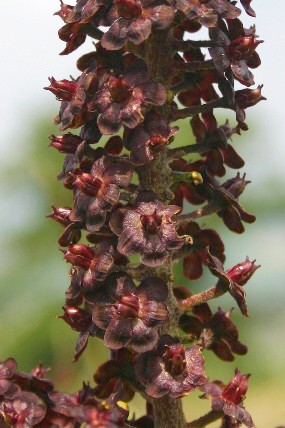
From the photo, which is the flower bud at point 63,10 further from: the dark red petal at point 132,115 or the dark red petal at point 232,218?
the dark red petal at point 232,218

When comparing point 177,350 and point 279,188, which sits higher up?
point 177,350

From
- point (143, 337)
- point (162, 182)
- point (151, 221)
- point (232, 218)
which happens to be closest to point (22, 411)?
point (143, 337)

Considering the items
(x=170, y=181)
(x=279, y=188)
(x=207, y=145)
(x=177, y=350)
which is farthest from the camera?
(x=279, y=188)

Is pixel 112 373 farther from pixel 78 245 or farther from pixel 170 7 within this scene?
pixel 170 7

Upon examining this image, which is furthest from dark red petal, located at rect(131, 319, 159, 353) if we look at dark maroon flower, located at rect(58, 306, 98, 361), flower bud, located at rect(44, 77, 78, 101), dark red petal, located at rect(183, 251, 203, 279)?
flower bud, located at rect(44, 77, 78, 101)

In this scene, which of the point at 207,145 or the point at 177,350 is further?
the point at 207,145

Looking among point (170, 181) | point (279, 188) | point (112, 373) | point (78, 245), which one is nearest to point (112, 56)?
point (170, 181)

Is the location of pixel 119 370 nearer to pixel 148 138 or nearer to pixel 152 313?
pixel 152 313

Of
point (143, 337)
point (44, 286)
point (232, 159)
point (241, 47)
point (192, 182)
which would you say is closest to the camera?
point (143, 337)
